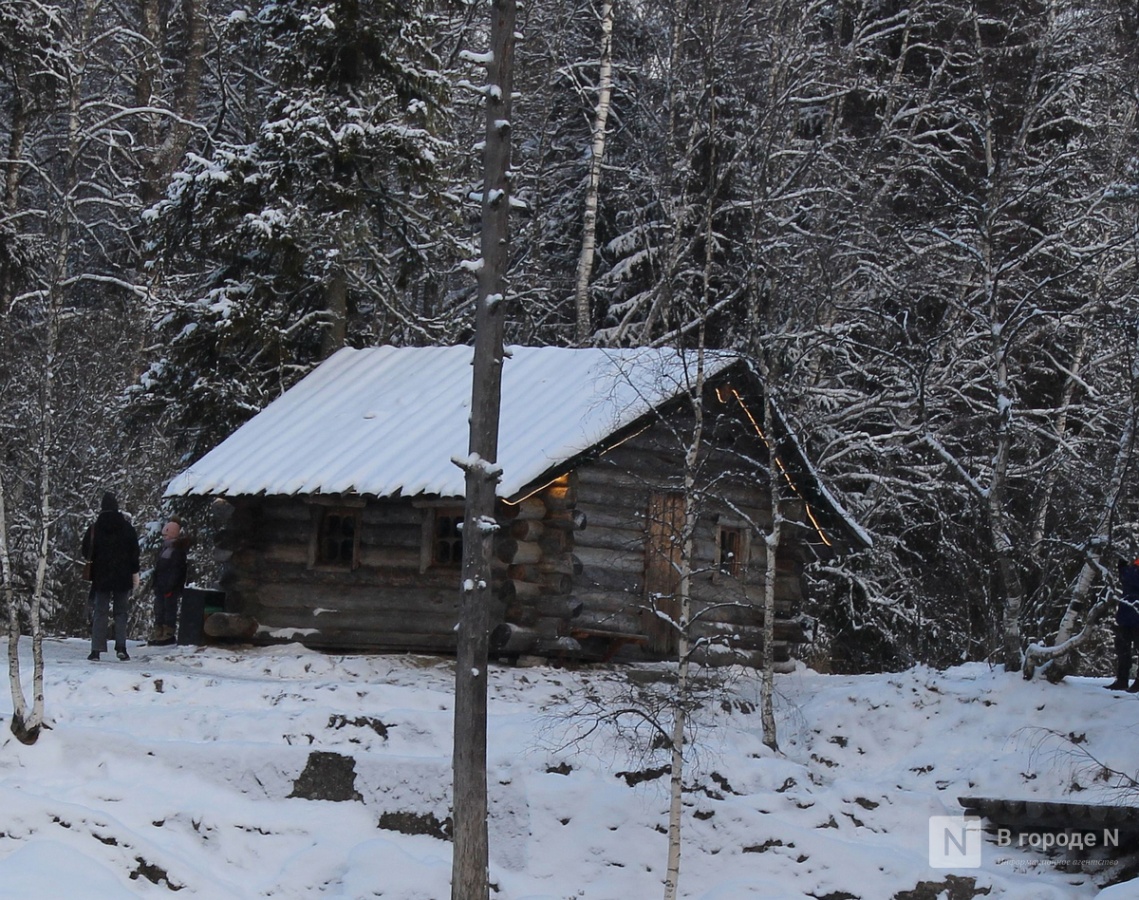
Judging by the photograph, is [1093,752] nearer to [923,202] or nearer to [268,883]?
[268,883]

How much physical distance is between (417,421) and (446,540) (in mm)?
2082

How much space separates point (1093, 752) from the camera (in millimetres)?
16047

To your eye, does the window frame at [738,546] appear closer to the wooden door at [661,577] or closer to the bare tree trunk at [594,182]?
the wooden door at [661,577]

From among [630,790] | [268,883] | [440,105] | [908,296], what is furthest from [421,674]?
[440,105]

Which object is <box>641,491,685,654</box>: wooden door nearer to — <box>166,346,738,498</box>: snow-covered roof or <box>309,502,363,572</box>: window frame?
<box>166,346,738,498</box>: snow-covered roof

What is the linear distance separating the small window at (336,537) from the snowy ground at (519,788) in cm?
311

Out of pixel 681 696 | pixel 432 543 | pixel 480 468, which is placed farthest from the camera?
pixel 432 543

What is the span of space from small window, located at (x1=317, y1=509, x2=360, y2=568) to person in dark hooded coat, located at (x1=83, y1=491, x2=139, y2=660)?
262 cm

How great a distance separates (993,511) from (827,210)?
8.79 m

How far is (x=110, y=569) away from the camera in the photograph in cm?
1956

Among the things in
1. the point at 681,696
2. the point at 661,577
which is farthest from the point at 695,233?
the point at 681,696

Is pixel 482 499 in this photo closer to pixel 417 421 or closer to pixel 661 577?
pixel 661 577

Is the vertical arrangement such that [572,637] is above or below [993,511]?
below

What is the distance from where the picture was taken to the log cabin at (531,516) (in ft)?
63.4
